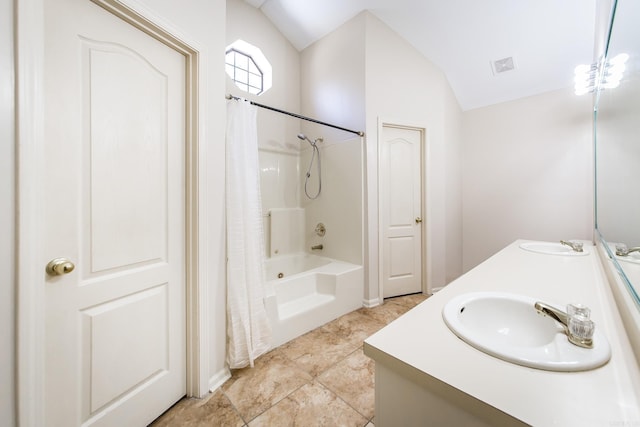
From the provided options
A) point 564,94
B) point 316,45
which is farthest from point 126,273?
point 564,94

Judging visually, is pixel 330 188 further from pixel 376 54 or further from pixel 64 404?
pixel 64 404

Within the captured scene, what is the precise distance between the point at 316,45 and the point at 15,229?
3294 mm

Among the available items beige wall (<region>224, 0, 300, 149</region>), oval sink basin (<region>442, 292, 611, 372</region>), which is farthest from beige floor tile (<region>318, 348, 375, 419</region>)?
beige wall (<region>224, 0, 300, 149</region>)

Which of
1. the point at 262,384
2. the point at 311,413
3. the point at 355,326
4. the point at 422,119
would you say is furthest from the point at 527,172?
the point at 262,384

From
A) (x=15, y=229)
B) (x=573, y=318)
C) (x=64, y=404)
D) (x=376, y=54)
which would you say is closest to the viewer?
(x=573, y=318)

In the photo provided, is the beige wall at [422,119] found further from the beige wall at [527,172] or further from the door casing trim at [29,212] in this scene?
the door casing trim at [29,212]

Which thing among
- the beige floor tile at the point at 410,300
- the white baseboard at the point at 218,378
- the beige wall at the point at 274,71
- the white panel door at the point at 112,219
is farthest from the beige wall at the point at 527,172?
the white panel door at the point at 112,219

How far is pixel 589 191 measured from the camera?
2.68 meters

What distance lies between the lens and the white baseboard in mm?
1396

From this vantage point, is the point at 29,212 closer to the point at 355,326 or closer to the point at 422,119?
the point at 355,326

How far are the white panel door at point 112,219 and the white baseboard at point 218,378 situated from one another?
168mm

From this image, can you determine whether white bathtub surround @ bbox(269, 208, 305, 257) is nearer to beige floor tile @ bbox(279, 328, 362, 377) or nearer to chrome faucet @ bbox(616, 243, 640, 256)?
beige floor tile @ bbox(279, 328, 362, 377)

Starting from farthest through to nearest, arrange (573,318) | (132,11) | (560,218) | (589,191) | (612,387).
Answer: (560,218) → (589,191) → (132,11) → (573,318) → (612,387)

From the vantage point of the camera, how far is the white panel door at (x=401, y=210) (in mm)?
2699
